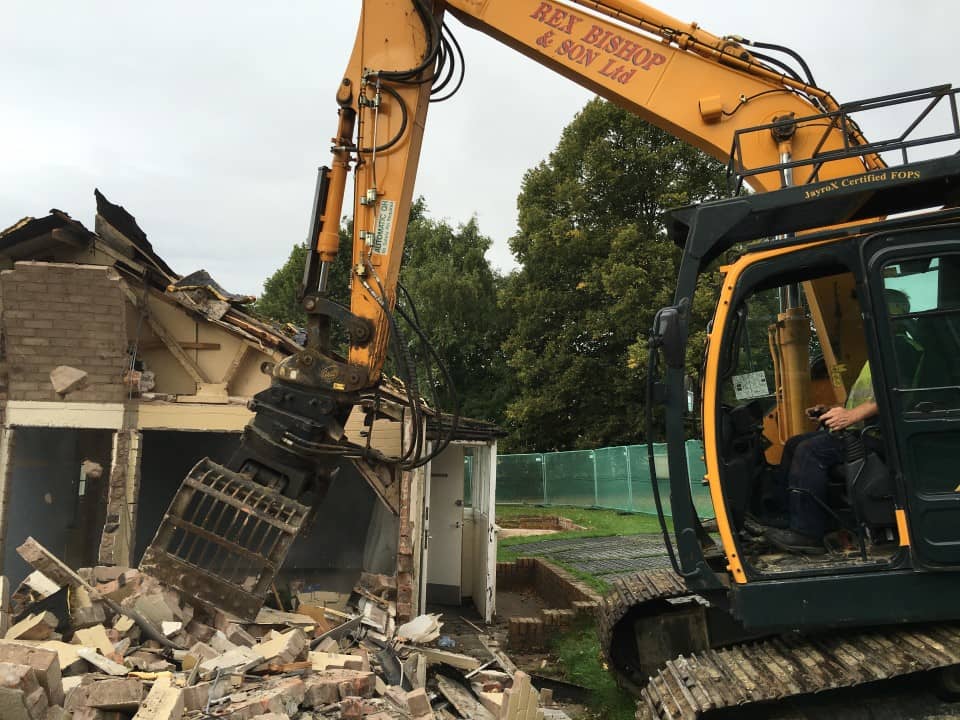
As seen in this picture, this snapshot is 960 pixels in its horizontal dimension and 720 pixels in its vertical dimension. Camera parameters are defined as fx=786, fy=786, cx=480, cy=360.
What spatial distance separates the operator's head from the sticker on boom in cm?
324

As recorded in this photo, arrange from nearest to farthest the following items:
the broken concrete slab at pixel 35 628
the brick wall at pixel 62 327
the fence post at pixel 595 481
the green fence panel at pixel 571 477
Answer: the broken concrete slab at pixel 35 628
the brick wall at pixel 62 327
the fence post at pixel 595 481
the green fence panel at pixel 571 477

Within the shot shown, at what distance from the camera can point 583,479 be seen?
73.0 feet

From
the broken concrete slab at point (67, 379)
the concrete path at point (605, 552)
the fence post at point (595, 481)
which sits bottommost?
the concrete path at point (605, 552)

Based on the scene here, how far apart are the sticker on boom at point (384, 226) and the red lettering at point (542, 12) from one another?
64.2 inches

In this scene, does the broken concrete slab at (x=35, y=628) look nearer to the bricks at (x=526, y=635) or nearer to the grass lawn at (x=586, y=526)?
the bricks at (x=526, y=635)

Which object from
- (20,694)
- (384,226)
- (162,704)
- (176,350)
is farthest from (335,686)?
(176,350)

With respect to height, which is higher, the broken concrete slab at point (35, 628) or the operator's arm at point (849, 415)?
the operator's arm at point (849, 415)

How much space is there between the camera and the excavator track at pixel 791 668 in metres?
3.76

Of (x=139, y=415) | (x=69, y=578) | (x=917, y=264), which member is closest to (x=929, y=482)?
(x=917, y=264)

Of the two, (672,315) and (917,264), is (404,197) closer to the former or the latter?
(672,315)

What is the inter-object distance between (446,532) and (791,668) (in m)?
7.40

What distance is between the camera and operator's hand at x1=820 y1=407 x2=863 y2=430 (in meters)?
4.13

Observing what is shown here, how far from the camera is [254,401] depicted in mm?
5645

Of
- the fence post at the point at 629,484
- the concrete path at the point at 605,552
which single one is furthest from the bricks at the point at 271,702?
the fence post at the point at 629,484
